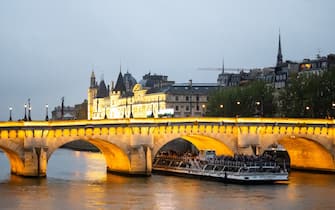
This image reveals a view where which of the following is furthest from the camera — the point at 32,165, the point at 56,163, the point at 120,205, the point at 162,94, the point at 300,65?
the point at 162,94

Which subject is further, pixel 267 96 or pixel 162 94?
pixel 162 94

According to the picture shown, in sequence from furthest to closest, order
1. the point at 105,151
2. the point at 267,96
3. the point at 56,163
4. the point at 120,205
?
the point at 267,96
the point at 56,163
the point at 105,151
the point at 120,205

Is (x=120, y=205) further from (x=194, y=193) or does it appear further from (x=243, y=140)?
(x=243, y=140)

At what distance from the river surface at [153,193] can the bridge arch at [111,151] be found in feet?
5.00

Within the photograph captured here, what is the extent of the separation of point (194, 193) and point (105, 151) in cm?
1723

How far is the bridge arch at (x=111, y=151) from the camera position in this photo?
6379cm

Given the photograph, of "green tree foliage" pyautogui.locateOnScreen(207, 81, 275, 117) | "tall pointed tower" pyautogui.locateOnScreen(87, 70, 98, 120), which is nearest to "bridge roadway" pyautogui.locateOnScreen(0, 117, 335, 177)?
"green tree foliage" pyautogui.locateOnScreen(207, 81, 275, 117)

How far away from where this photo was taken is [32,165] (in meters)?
62.3

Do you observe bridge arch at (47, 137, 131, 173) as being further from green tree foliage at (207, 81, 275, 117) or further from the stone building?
the stone building

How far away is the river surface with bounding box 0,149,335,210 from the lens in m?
49.7

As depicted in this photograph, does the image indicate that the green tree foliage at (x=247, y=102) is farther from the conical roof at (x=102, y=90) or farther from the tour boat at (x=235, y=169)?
the conical roof at (x=102, y=90)

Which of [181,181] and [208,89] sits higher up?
[208,89]

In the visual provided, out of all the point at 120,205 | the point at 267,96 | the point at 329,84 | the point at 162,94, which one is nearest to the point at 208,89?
the point at 162,94

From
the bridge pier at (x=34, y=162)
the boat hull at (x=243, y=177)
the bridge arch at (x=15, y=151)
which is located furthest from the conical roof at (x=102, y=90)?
the bridge pier at (x=34, y=162)
